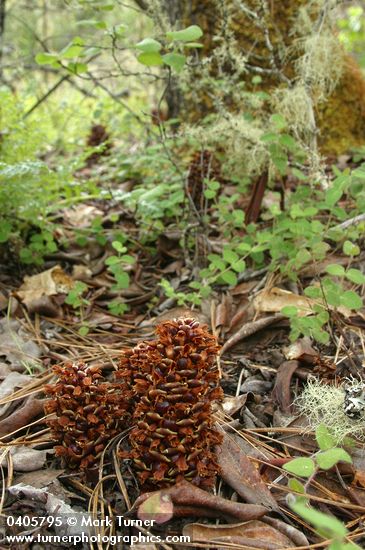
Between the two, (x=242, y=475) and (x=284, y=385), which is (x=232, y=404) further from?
(x=242, y=475)

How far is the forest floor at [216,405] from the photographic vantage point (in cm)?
154

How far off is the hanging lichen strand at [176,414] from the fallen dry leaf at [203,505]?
0.04 metres

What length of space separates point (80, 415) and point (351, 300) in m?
1.11

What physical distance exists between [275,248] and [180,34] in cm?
107

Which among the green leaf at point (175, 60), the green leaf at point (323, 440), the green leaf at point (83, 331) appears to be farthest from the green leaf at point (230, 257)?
the green leaf at point (323, 440)

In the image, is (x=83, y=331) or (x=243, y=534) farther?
(x=83, y=331)

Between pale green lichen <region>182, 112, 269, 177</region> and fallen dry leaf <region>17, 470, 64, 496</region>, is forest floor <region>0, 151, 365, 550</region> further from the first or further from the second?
pale green lichen <region>182, 112, 269, 177</region>

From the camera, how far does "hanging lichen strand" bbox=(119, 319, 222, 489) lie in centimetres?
158

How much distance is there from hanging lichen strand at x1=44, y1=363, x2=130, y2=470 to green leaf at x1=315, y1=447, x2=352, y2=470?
64 cm

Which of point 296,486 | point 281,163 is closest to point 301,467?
point 296,486

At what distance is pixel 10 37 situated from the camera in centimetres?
682

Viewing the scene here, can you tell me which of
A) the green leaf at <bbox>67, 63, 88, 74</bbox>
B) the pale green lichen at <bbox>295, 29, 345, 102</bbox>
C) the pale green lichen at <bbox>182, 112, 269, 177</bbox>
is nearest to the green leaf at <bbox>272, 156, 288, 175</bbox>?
the pale green lichen at <bbox>182, 112, 269, 177</bbox>

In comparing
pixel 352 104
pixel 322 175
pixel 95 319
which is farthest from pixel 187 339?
pixel 352 104

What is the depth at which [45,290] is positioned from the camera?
2844mm
